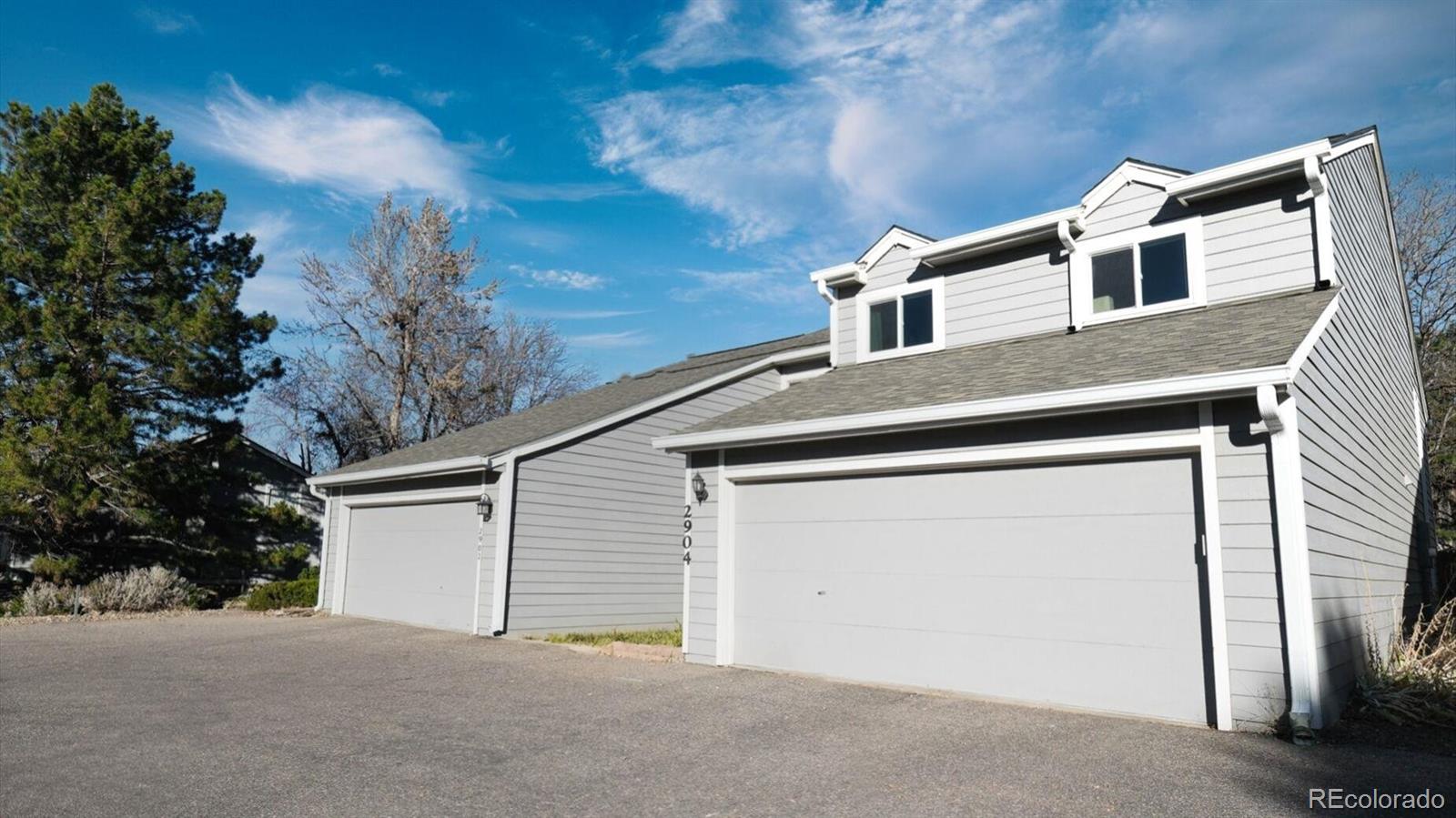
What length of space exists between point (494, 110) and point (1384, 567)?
1629 centimetres

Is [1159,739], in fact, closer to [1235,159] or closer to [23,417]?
[1235,159]

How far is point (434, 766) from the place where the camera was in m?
5.25

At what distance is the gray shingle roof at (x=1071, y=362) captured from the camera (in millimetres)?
6715

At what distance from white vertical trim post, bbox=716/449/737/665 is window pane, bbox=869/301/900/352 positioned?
342 cm

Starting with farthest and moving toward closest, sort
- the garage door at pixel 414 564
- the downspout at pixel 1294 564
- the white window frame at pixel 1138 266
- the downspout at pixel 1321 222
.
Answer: the garage door at pixel 414 564 < the white window frame at pixel 1138 266 < the downspout at pixel 1321 222 < the downspout at pixel 1294 564

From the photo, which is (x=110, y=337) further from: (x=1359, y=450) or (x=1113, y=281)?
(x=1359, y=450)

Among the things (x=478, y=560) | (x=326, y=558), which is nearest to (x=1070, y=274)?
(x=478, y=560)

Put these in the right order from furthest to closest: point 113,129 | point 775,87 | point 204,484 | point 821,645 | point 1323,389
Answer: point 204,484 → point 113,129 → point 775,87 → point 821,645 → point 1323,389

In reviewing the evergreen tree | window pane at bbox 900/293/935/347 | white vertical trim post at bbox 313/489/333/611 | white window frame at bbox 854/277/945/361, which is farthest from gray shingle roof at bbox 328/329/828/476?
the evergreen tree

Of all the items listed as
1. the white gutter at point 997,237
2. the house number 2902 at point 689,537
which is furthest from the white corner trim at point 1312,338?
the house number 2902 at point 689,537

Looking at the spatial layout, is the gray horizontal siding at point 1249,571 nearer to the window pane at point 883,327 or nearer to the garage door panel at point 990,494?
the garage door panel at point 990,494

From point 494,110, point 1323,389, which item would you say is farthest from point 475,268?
point 1323,389

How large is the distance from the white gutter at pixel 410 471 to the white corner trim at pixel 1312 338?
9679 millimetres

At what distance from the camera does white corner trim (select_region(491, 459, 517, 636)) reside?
1207 centimetres
